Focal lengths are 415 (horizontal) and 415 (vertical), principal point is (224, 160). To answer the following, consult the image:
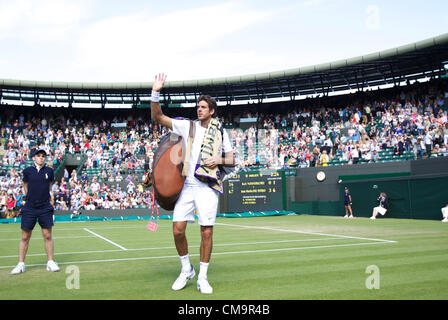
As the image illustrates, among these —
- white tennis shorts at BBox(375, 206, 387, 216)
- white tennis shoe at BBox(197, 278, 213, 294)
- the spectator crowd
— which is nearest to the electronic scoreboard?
the spectator crowd

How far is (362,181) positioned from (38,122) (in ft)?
93.9

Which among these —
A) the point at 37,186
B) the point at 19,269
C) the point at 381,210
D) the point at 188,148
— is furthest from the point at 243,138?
the point at 188,148

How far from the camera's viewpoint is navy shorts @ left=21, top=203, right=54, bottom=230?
718 cm

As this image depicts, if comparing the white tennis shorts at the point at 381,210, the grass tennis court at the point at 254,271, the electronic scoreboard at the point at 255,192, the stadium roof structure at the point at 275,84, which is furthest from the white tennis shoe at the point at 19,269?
the stadium roof structure at the point at 275,84

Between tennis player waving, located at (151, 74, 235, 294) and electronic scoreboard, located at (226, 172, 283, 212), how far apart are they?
867 inches

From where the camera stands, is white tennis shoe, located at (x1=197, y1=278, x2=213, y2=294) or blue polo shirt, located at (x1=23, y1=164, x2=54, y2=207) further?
blue polo shirt, located at (x1=23, y1=164, x2=54, y2=207)

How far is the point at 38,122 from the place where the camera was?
37688 millimetres

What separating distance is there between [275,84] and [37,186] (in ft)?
105

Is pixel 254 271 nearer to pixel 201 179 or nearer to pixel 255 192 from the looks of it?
pixel 201 179

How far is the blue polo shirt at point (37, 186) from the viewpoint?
725 cm

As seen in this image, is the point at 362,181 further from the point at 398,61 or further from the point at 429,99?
the point at 398,61

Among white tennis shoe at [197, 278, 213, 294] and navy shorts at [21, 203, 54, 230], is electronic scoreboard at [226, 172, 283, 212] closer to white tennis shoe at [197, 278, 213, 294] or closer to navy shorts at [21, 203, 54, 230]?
navy shorts at [21, 203, 54, 230]

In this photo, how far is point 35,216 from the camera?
23.7 ft

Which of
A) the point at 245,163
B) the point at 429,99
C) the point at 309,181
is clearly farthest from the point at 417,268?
the point at 429,99
